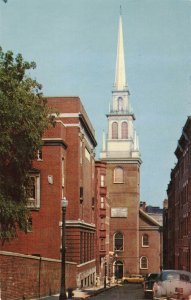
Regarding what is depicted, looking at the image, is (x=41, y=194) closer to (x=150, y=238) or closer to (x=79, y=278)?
(x=79, y=278)

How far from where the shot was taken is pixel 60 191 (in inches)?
1880

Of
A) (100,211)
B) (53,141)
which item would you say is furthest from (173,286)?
(100,211)

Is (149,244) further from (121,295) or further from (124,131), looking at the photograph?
(121,295)

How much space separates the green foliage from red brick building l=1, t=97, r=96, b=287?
9.30 meters

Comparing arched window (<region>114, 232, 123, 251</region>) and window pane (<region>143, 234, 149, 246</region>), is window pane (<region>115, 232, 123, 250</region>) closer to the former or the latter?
arched window (<region>114, 232, 123, 251</region>)

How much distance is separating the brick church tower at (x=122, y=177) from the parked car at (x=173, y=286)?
80178mm

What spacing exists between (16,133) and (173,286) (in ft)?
44.2

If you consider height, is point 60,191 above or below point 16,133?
below

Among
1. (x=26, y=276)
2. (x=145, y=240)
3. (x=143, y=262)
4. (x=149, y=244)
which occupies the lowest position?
(x=143, y=262)

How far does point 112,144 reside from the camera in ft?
348

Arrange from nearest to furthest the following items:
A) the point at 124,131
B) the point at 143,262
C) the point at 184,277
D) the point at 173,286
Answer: the point at 173,286, the point at 184,277, the point at 143,262, the point at 124,131

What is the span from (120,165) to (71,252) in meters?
55.7

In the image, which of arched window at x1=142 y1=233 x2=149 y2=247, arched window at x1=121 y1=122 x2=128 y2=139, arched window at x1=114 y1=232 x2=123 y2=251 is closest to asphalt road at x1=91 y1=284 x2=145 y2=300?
arched window at x1=114 y1=232 x2=123 y2=251

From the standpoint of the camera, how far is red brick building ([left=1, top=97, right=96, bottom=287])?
1839 inches
